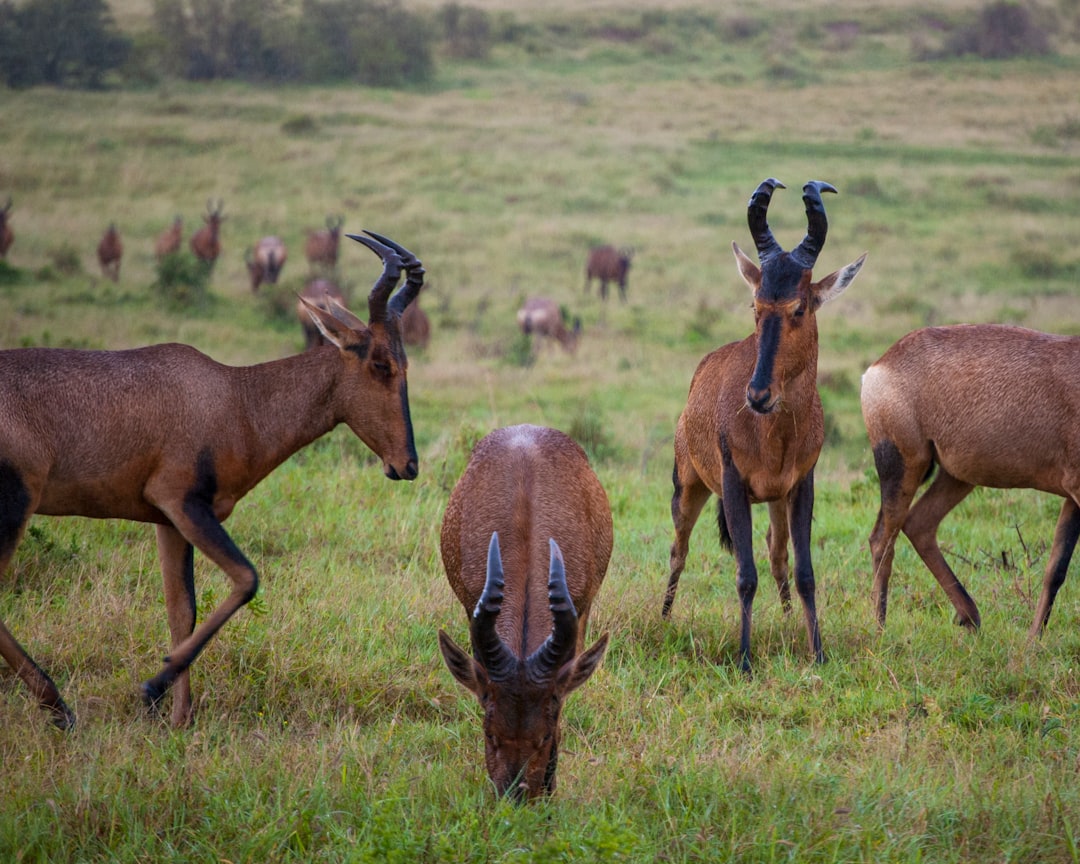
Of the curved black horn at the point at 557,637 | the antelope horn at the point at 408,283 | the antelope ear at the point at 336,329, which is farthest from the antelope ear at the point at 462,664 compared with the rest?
the antelope horn at the point at 408,283

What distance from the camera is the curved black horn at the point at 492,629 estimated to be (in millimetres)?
4164

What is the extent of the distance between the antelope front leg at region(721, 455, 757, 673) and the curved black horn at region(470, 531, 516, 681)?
8.46 feet

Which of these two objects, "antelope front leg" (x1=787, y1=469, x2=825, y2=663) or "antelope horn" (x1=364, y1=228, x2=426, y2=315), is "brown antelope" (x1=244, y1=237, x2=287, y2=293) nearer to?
"antelope horn" (x1=364, y1=228, x2=426, y2=315)

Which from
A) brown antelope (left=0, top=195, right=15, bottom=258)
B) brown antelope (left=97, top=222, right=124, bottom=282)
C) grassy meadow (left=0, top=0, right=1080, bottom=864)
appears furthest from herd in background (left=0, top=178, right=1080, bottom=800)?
brown antelope (left=0, top=195, right=15, bottom=258)

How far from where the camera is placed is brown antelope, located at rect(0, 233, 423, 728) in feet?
17.2

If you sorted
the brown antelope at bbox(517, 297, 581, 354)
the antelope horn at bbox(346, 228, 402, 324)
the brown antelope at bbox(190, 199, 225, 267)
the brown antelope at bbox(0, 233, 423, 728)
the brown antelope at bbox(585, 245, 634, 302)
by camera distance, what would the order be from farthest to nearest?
the brown antelope at bbox(585, 245, 634, 302)
the brown antelope at bbox(190, 199, 225, 267)
the brown antelope at bbox(517, 297, 581, 354)
the antelope horn at bbox(346, 228, 402, 324)
the brown antelope at bbox(0, 233, 423, 728)

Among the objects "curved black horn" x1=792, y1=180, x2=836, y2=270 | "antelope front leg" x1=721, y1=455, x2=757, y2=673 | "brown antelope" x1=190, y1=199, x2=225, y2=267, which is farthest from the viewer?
"brown antelope" x1=190, y1=199, x2=225, y2=267

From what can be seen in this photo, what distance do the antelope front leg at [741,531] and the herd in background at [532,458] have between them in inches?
0.5

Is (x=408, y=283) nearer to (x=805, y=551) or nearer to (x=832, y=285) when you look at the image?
(x=832, y=285)

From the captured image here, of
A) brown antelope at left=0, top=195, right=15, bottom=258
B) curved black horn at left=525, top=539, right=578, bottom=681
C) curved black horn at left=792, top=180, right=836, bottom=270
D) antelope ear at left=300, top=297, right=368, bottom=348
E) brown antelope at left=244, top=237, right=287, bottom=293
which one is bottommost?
brown antelope at left=244, top=237, right=287, bottom=293

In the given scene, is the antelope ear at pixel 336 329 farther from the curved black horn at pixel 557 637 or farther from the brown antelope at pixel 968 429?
the brown antelope at pixel 968 429

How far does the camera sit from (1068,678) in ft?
19.9

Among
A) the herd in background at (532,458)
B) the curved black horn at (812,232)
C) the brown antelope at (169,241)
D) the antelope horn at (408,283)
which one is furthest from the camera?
the brown antelope at (169,241)

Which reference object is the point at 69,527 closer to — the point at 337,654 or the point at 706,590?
the point at 337,654
